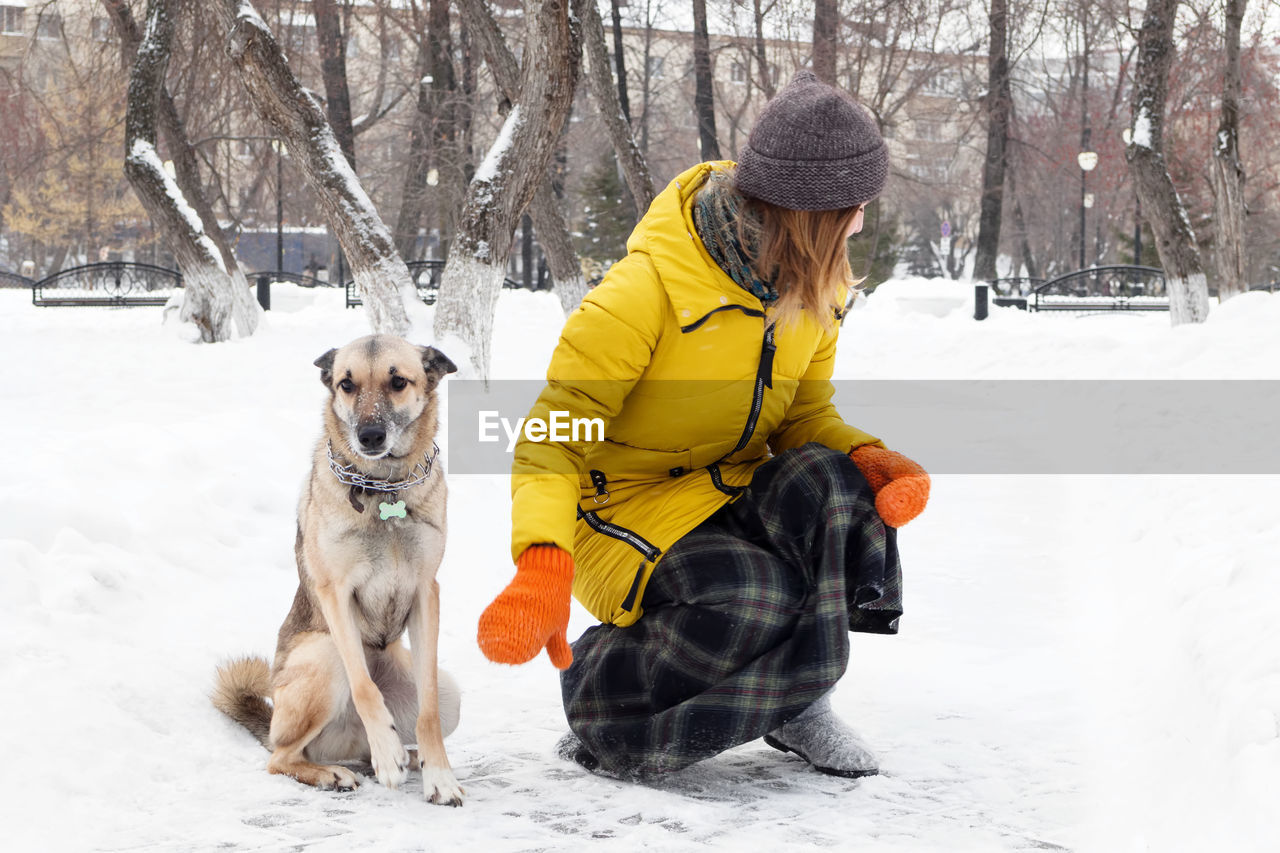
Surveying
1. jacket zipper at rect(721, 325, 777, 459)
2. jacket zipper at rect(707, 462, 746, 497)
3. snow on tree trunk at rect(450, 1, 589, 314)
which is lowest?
jacket zipper at rect(707, 462, 746, 497)

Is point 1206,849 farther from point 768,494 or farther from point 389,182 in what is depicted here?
point 389,182

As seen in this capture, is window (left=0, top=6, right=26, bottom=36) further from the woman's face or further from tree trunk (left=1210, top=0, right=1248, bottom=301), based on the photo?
the woman's face

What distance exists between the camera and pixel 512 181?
30.7 feet

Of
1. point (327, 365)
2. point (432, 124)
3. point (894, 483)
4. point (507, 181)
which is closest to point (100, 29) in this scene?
point (432, 124)

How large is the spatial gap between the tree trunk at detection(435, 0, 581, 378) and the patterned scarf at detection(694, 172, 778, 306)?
640cm

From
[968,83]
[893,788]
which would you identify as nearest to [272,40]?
[893,788]

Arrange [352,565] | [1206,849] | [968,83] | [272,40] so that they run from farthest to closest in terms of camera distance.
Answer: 1. [968,83]
2. [272,40]
3. [352,565]
4. [1206,849]

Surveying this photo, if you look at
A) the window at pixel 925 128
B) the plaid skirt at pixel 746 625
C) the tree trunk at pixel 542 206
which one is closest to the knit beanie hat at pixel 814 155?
the plaid skirt at pixel 746 625

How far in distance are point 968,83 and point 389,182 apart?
15.1 metres

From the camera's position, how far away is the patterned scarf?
3062 mm

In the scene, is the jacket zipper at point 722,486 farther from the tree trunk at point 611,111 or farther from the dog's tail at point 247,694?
the tree trunk at point 611,111

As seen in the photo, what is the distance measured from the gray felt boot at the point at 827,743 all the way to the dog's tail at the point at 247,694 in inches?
60.0

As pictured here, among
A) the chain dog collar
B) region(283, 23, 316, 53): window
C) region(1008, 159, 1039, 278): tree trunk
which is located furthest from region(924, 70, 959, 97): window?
the chain dog collar

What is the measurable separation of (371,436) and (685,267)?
0.95 metres
